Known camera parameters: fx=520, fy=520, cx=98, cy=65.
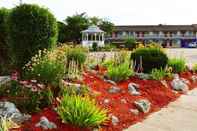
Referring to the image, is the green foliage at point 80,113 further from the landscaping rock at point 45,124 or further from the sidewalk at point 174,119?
the sidewalk at point 174,119

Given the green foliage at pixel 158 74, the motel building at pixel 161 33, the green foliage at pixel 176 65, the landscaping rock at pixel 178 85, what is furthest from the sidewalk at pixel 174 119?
the motel building at pixel 161 33

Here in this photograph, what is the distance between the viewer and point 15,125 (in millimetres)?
8641

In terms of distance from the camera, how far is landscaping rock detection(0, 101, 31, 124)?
9289 mm

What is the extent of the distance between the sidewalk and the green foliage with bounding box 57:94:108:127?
861 millimetres

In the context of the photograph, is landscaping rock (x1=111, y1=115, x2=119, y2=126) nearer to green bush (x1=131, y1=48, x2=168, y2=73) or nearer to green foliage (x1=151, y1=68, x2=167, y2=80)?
green foliage (x1=151, y1=68, x2=167, y2=80)

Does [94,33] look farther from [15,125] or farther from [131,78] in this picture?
[15,125]

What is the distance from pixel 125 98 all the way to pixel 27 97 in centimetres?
294

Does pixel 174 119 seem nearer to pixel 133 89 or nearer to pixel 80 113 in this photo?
pixel 133 89

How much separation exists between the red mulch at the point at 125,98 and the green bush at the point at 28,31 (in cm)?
155

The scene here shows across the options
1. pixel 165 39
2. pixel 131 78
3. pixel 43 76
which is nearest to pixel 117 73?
pixel 131 78

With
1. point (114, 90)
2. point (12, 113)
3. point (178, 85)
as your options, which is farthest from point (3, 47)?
point (12, 113)

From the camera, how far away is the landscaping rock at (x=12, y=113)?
9289mm

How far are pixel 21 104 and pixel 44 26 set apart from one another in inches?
156

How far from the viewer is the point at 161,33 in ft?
398
